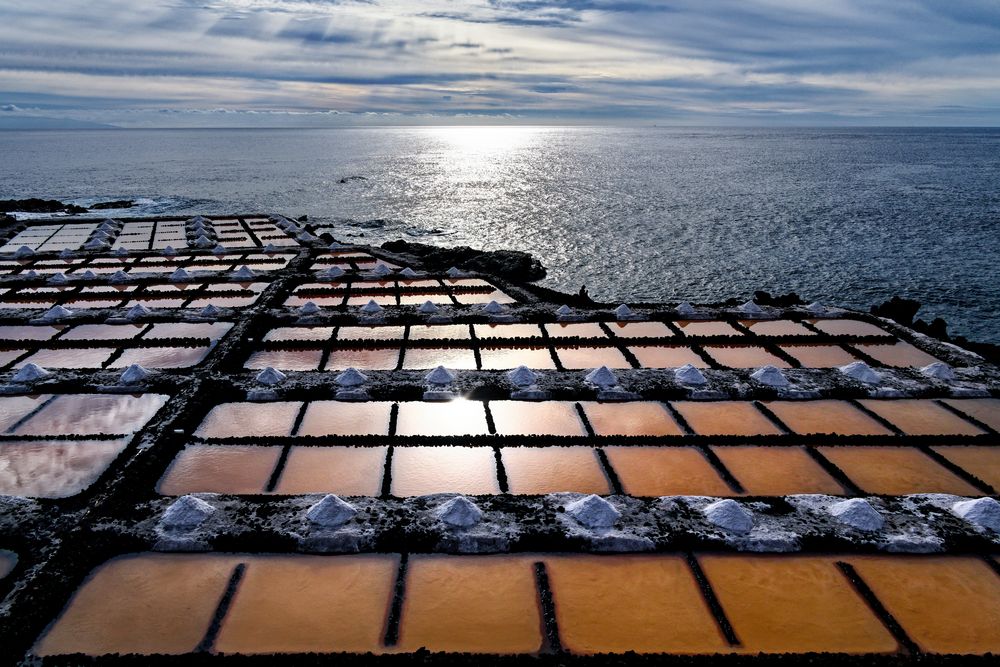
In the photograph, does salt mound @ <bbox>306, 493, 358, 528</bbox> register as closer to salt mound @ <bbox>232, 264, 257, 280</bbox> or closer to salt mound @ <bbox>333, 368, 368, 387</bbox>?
salt mound @ <bbox>333, 368, 368, 387</bbox>

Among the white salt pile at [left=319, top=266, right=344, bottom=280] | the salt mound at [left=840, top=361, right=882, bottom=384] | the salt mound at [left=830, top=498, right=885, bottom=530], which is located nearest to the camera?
the salt mound at [left=830, top=498, right=885, bottom=530]

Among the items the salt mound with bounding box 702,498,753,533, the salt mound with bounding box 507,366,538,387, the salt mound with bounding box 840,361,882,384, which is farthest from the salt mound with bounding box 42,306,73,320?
the salt mound with bounding box 840,361,882,384

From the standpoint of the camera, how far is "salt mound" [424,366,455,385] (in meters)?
13.5

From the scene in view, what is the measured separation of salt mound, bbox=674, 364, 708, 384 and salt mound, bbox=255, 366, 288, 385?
8.58 metres

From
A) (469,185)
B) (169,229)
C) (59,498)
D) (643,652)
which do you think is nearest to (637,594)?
(643,652)

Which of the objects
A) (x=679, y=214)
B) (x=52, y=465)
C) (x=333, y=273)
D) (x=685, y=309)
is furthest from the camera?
(x=679, y=214)

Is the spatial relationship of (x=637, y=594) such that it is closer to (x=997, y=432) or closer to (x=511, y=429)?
(x=511, y=429)

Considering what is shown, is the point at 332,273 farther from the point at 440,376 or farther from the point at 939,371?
the point at 939,371

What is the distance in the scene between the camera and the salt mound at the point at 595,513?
8617mm

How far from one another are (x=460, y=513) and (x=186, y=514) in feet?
12.5

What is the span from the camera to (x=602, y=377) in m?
13.5

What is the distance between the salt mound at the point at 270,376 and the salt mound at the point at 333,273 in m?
10.8

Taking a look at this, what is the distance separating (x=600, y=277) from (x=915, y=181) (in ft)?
272

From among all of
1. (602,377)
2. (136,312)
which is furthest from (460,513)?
(136,312)
